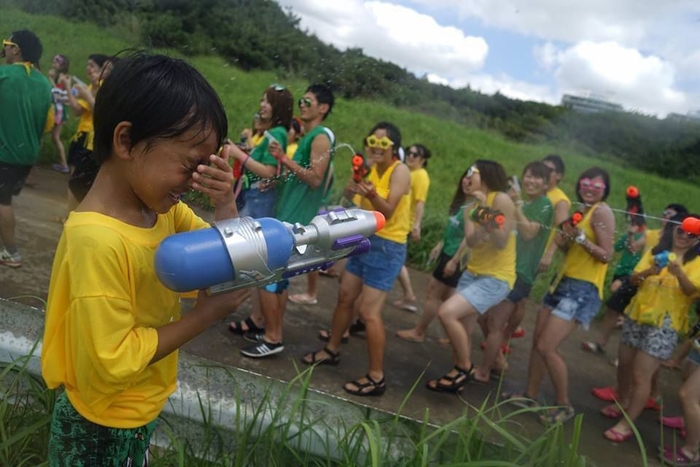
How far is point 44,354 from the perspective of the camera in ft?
4.65

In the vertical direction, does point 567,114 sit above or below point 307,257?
above

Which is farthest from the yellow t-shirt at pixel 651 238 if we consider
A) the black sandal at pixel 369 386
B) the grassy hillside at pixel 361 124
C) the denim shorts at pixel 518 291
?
the black sandal at pixel 369 386

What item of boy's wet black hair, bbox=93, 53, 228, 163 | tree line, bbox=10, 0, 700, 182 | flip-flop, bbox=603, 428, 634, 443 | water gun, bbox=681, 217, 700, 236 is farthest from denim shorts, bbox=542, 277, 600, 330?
boy's wet black hair, bbox=93, 53, 228, 163

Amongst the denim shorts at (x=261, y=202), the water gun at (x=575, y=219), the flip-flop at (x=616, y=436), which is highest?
the water gun at (x=575, y=219)

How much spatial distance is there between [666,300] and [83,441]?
11.0ft

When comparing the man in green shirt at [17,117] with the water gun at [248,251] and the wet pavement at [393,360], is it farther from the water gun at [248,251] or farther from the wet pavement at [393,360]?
the water gun at [248,251]

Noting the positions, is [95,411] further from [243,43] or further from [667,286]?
[243,43]

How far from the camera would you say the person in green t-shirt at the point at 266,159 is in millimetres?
3811

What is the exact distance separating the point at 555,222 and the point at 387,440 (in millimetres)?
2395

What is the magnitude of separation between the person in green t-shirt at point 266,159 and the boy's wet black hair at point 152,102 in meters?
2.40

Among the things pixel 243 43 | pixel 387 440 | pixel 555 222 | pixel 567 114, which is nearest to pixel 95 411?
pixel 387 440

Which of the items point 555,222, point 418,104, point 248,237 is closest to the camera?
point 248,237

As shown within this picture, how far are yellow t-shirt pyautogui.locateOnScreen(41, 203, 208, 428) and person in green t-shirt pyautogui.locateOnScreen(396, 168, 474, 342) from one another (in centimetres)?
321

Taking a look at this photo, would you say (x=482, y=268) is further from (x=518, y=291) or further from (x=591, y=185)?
(x=591, y=185)
